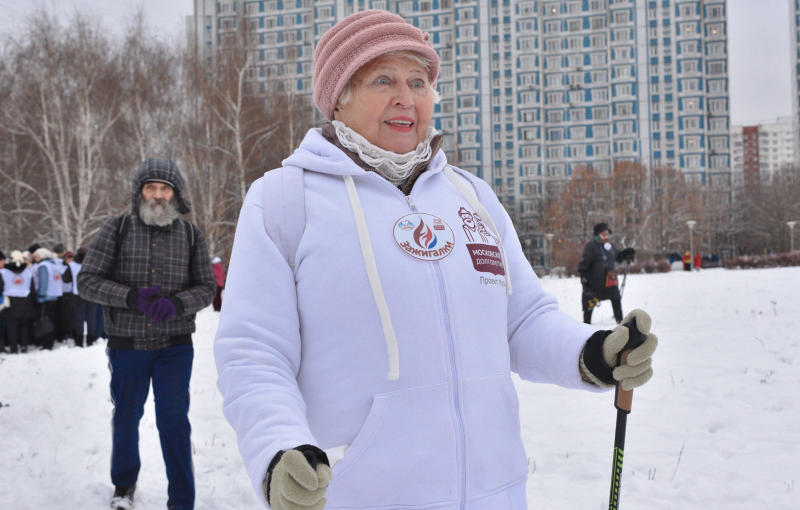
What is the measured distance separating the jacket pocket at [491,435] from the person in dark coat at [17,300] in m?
12.1

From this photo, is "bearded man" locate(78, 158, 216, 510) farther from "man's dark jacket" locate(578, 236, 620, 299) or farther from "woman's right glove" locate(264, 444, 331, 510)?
"man's dark jacket" locate(578, 236, 620, 299)

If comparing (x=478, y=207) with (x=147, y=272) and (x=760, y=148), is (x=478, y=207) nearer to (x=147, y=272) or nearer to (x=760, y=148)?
(x=147, y=272)

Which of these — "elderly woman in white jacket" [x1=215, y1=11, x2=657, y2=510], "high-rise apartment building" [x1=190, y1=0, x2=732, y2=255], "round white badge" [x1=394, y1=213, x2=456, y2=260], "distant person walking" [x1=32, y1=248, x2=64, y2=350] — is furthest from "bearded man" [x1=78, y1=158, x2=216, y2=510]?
"high-rise apartment building" [x1=190, y1=0, x2=732, y2=255]

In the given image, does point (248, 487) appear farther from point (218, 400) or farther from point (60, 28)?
point (60, 28)

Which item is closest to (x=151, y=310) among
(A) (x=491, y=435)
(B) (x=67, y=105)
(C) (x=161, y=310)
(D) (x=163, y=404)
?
(C) (x=161, y=310)

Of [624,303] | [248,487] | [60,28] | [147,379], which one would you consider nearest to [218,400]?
[248,487]

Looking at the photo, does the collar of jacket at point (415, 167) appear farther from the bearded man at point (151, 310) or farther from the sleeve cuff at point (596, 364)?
the bearded man at point (151, 310)

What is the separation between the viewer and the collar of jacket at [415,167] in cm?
194

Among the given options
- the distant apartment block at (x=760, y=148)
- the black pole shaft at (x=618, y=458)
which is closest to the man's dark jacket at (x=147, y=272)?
the black pole shaft at (x=618, y=458)

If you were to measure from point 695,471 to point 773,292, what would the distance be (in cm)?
1209

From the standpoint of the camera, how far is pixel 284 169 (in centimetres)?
190

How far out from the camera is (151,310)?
13.4ft

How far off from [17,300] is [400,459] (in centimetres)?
1222

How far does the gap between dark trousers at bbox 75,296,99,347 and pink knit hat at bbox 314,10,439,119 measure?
11806mm
